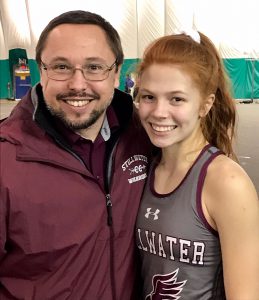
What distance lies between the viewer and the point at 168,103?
50.1 inches

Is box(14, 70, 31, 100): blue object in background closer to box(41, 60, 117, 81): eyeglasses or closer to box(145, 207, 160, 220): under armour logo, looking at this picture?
box(41, 60, 117, 81): eyeglasses

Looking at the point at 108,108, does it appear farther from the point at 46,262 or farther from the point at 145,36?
the point at 145,36

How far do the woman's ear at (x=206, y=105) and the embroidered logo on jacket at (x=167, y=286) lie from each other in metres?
0.51

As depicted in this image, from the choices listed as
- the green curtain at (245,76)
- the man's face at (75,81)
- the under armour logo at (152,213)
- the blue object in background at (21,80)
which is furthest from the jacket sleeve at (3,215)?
the blue object in background at (21,80)

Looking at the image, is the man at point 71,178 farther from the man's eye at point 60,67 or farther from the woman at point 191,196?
the woman at point 191,196

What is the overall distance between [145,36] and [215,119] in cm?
1250

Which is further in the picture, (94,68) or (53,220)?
(94,68)

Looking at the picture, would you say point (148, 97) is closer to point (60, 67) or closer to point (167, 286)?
point (60, 67)

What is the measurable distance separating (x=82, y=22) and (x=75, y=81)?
21cm

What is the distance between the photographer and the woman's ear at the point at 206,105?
4.36ft

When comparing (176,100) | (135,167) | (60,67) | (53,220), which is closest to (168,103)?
(176,100)

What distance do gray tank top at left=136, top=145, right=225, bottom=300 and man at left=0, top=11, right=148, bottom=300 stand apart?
0.07 m

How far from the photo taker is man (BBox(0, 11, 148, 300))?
3.77 ft

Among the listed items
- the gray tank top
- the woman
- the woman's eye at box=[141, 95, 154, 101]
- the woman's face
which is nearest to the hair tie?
the woman
